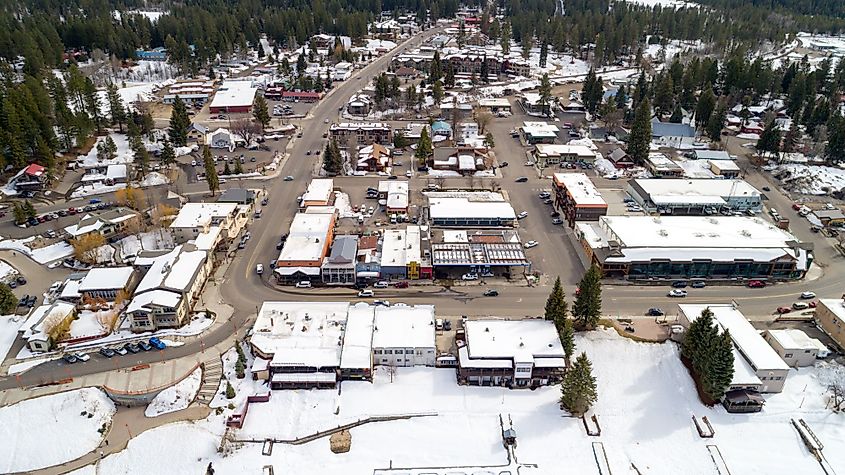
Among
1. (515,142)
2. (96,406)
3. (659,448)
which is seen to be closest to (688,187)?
(515,142)

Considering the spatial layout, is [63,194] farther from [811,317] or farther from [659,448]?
[811,317]

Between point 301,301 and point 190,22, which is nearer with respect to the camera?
point 301,301

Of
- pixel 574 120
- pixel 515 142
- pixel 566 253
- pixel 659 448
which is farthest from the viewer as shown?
pixel 574 120

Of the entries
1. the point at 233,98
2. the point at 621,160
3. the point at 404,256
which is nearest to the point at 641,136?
the point at 621,160

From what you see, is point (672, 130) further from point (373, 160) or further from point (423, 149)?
point (373, 160)

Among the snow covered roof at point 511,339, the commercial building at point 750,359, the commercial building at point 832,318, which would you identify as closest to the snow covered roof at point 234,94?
the snow covered roof at point 511,339
